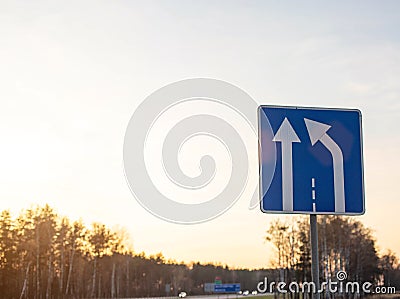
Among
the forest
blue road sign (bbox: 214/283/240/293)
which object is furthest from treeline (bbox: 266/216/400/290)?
blue road sign (bbox: 214/283/240/293)

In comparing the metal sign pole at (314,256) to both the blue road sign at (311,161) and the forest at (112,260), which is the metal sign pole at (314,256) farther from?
the forest at (112,260)

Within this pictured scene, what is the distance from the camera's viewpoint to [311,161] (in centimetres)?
480

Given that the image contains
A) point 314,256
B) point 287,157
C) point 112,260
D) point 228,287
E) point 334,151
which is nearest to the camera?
point 314,256

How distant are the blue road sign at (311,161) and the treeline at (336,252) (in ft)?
164

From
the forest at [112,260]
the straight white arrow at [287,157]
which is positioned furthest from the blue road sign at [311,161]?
the forest at [112,260]

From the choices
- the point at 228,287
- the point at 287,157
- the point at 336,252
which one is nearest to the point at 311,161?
the point at 287,157

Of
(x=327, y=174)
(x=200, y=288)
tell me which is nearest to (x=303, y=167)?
(x=327, y=174)

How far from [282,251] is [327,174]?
5357cm

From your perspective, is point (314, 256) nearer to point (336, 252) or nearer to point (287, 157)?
point (287, 157)

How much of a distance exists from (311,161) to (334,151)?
19 centimetres

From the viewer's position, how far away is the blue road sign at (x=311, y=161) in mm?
4691

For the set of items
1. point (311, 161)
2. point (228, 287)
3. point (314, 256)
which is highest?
point (311, 161)

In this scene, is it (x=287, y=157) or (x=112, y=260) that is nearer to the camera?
(x=287, y=157)

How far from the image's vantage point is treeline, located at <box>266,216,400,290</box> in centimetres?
5569
